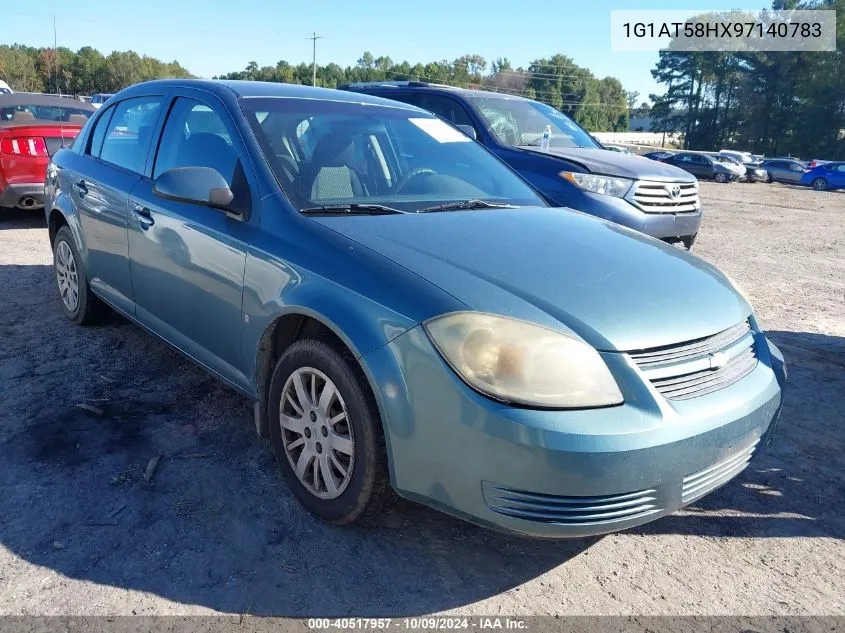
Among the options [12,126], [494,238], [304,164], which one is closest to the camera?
[494,238]

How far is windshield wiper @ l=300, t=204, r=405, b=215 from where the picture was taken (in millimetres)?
2822

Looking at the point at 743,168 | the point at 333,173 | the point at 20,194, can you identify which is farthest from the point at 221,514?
the point at 743,168

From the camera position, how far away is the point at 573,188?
641 cm

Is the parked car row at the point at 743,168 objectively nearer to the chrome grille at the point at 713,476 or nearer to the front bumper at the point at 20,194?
the front bumper at the point at 20,194

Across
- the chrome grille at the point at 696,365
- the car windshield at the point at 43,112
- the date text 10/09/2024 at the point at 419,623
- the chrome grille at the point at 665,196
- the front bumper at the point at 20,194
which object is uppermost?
the car windshield at the point at 43,112

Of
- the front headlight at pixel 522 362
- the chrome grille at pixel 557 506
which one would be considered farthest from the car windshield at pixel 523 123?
the chrome grille at pixel 557 506

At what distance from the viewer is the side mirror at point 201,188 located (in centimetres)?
289

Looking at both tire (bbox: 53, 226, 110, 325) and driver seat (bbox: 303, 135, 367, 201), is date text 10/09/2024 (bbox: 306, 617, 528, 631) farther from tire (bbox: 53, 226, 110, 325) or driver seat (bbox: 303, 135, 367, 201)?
tire (bbox: 53, 226, 110, 325)

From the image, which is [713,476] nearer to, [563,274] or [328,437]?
[563,274]

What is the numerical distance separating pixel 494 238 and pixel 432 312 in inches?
28.0

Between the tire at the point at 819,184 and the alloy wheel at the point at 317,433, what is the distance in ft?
112

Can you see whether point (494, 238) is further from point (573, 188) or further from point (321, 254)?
point (573, 188)

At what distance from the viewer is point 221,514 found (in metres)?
2.74

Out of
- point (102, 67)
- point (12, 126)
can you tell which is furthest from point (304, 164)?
point (102, 67)
